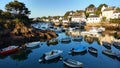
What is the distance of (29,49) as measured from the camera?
51.2 m

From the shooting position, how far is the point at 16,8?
82438 millimetres

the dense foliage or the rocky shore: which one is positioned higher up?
the dense foliage

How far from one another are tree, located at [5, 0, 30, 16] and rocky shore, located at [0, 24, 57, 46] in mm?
17434

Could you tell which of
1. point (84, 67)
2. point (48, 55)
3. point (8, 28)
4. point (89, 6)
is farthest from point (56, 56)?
point (89, 6)

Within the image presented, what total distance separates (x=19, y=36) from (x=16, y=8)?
24.7 meters

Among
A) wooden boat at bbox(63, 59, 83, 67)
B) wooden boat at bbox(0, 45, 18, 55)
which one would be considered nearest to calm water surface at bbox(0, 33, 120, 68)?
wooden boat at bbox(63, 59, 83, 67)

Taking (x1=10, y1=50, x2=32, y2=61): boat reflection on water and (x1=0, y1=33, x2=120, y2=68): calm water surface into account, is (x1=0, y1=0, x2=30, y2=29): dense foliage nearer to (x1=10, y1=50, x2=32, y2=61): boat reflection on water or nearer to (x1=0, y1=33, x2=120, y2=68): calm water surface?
(x1=10, y1=50, x2=32, y2=61): boat reflection on water

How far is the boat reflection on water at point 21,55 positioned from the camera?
140 feet

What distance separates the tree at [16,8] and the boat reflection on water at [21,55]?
128ft

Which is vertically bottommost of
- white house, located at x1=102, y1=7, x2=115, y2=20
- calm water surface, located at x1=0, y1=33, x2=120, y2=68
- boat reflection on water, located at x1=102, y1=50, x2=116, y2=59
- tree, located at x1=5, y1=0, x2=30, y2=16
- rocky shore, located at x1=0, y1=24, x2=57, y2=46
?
calm water surface, located at x1=0, y1=33, x2=120, y2=68

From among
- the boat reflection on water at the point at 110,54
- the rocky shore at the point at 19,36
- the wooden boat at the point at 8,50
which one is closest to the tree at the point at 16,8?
the rocky shore at the point at 19,36

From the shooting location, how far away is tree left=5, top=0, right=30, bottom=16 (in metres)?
81.3

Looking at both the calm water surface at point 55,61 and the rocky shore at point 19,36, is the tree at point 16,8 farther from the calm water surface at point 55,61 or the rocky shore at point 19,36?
the calm water surface at point 55,61

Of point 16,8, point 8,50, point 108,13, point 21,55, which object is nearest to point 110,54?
point 21,55
